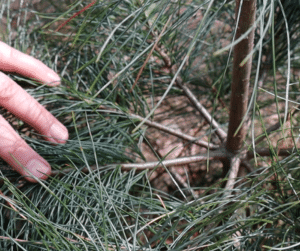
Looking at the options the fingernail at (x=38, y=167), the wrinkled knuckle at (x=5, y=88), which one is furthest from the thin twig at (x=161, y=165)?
the wrinkled knuckle at (x=5, y=88)

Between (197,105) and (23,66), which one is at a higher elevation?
(23,66)

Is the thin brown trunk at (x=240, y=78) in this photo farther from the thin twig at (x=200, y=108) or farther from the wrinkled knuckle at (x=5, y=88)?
the wrinkled knuckle at (x=5, y=88)

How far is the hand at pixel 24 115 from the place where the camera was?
0.52 m

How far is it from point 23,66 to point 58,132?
0.44ft

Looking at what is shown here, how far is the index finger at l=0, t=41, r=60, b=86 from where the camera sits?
58 centimetres

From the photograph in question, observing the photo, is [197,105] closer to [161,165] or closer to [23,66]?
[161,165]

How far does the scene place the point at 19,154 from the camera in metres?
0.52

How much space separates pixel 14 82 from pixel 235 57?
0.36 meters

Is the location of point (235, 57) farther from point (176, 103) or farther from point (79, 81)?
point (176, 103)

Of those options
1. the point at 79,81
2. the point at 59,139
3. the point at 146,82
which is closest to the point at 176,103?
the point at 146,82

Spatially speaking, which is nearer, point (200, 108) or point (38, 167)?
point (38, 167)

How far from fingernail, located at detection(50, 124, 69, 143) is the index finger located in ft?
0.25

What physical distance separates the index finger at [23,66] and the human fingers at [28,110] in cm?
3

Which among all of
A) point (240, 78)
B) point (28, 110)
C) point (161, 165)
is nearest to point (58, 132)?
point (28, 110)
